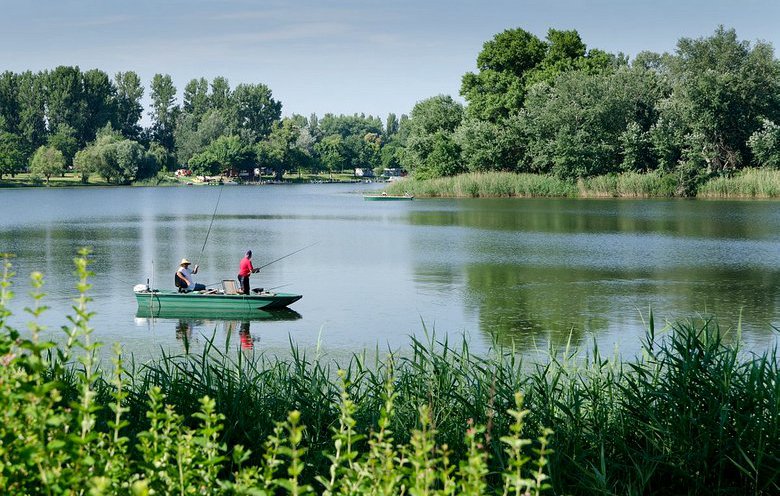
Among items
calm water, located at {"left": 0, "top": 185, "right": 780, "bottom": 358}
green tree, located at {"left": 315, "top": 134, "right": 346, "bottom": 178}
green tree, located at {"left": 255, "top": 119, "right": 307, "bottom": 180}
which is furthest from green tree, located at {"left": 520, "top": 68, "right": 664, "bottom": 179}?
green tree, located at {"left": 315, "top": 134, "right": 346, "bottom": 178}

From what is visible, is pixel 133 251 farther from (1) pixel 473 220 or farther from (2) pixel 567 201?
(2) pixel 567 201

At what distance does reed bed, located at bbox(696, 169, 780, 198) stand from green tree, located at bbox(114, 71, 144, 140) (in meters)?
114

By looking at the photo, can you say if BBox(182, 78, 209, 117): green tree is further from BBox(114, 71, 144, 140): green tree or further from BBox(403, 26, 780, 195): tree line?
BBox(403, 26, 780, 195): tree line

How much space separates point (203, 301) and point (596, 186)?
47.7 meters

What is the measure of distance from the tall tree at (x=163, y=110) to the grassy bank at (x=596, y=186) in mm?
96676

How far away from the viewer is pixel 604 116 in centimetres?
6253

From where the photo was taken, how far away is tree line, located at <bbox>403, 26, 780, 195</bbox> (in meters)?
57.5

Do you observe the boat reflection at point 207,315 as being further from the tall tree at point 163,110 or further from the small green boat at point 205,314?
the tall tree at point 163,110

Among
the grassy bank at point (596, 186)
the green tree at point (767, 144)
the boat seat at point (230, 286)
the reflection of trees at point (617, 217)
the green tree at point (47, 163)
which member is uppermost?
the green tree at point (47, 163)

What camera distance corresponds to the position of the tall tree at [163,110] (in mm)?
156125

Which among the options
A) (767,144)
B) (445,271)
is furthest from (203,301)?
(767,144)

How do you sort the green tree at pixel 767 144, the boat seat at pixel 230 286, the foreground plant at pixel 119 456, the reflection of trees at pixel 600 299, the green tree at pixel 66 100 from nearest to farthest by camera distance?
the foreground plant at pixel 119 456, the reflection of trees at pixel 600 299, the boat seat at pixel 230 286, the green tree at pixel 767 144, the green tree at pixel 66 100

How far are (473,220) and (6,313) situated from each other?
134 feet

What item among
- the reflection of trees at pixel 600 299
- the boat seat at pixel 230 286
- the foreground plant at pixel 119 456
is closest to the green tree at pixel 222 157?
the reflection of trees at pixel 600 299
